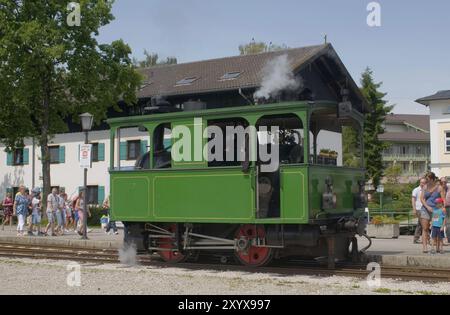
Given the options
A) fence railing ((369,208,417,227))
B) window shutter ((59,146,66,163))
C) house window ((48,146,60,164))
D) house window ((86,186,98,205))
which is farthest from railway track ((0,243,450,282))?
house window ((48,146,60,164))

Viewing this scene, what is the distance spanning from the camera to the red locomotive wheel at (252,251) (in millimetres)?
11367

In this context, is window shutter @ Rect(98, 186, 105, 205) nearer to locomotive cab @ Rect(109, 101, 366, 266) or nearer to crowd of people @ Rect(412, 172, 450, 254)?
locomotive cab @ Rect(109, 101, 366, 266)

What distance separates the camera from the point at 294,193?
34.8 feet

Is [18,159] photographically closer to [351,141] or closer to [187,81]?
[187,81]

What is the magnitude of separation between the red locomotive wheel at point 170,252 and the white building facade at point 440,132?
1543 inches

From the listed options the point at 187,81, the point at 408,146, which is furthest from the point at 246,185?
the point at 408,146

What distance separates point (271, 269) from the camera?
11438mm

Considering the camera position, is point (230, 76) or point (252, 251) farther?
point (230, 76)

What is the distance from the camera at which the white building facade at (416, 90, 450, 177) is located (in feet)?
158

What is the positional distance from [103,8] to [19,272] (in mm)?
20167

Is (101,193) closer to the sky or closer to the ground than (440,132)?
closer to the ground

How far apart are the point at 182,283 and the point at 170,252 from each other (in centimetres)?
275

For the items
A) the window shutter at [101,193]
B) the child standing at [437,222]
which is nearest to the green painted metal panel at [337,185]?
the child standing at [437,222]

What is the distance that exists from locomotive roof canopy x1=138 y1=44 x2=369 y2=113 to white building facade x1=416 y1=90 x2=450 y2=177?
34.1ft
